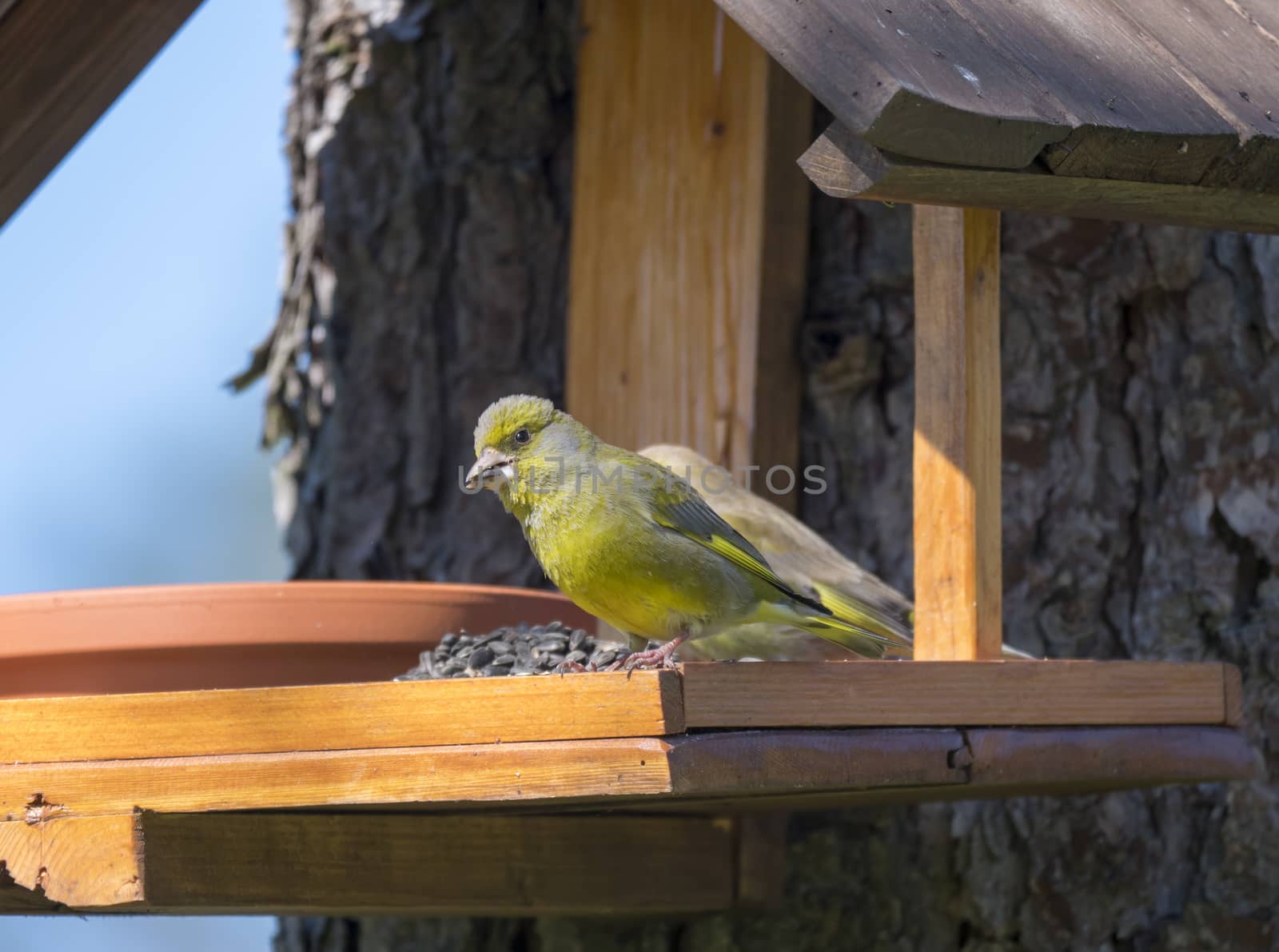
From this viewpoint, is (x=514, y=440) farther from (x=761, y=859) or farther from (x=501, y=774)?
(x=761, y=859)

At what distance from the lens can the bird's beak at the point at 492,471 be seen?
3.38 m

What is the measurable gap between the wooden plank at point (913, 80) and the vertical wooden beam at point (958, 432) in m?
0.56

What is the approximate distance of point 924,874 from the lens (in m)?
4.11

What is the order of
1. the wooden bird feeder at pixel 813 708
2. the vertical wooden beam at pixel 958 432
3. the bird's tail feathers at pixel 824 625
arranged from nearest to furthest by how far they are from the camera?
the wooden bird feeder at pixel 813 708, the vertical wooden beam at pixel 958 432, the bird's tail feathers at pixel 824 625

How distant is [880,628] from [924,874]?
0.68m

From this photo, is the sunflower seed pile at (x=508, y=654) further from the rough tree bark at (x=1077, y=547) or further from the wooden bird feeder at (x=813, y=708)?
the rough tree bark at (x=1077, y=547)

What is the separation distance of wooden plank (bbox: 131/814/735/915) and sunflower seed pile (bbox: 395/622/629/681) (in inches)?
12.3

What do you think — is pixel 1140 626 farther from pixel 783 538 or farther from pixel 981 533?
pixel 981 533

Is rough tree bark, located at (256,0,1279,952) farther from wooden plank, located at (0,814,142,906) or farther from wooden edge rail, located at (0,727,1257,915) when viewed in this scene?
wooden plank, located at (0,814,142,906)

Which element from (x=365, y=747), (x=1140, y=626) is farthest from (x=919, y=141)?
(x=1140, y=626)

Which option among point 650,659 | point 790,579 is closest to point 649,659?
point 650,659

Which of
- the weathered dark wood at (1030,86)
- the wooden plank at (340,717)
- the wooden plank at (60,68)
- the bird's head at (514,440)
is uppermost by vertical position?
the wooden plank at (60,68)

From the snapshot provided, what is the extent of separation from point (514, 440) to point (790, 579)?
83 centimetres

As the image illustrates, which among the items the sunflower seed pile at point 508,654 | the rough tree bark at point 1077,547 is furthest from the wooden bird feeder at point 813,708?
the rough tree bark at point 1077,547
